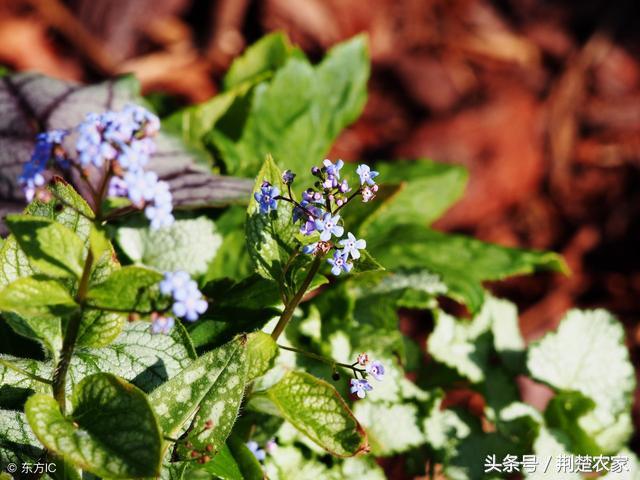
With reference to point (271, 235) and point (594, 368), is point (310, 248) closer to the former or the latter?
point (271, 235)

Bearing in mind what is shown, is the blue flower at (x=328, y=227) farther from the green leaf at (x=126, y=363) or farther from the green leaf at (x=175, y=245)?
the green leaf at (x=175, y=245)

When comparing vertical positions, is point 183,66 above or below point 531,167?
above

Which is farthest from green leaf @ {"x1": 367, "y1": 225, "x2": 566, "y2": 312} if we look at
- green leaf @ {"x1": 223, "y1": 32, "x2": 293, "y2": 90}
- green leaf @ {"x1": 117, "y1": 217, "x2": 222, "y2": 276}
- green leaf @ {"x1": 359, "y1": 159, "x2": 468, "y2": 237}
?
green leaf @ {"x1": 223, "y1": 32, "x2": 293, "y2": 90}

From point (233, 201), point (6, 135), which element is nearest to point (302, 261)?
point (233, 201)

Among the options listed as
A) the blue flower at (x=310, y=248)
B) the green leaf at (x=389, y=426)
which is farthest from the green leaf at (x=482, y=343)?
the blue flower at (x=310, y=248)

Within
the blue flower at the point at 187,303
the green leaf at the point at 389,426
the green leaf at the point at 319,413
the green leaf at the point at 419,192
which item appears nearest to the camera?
the blue flower at the point at 187,303

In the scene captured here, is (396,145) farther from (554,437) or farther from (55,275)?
(55,275)
